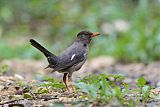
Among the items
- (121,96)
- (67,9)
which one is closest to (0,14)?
(67,9)

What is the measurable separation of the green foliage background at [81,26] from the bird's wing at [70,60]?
4871 mm

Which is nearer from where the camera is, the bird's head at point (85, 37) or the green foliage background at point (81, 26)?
the bird's head at point (85, 37)

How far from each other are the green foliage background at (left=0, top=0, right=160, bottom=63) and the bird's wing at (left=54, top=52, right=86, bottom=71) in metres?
4.87

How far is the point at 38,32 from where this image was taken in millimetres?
14992

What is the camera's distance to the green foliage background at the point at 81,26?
1105 cm

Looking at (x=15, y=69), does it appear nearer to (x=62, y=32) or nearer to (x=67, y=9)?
(x=62, y=32)

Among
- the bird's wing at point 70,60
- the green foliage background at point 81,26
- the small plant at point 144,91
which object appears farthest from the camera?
the green foliage background at point 81,26

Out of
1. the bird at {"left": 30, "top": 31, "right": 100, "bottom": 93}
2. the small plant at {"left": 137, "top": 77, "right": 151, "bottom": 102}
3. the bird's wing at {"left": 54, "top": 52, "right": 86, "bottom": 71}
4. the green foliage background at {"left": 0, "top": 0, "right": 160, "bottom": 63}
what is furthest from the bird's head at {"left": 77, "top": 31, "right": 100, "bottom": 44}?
the green foliage background at {"left": 0, "top": 0, "right": 160, "bottom": 63}

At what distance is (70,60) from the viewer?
5789 millimetres

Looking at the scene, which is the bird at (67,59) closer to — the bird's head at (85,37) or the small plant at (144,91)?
the bird's head at (85,37)

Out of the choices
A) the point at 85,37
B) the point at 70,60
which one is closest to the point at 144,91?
the point at 70,60

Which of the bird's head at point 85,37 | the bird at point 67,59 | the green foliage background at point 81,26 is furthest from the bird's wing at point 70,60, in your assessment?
the green foliage background at point 81,26

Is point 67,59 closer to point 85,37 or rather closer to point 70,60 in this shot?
point 70,60

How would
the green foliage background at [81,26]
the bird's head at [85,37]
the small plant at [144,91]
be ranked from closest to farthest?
1. the small plant at [144,91]
2. the bird's head at [85,37]
3. the green foliage background at [81,26]
